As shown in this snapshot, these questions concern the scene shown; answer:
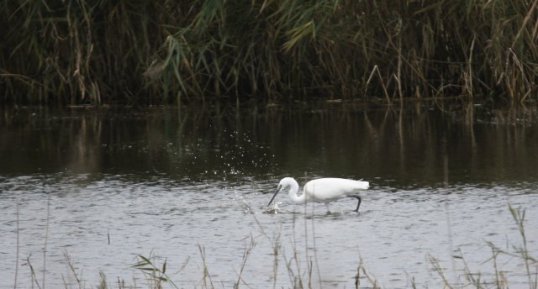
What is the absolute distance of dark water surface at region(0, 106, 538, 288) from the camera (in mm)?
6441

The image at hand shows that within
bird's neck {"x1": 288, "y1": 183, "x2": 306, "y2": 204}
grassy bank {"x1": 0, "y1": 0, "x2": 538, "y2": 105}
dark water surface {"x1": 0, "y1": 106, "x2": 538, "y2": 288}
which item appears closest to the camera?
dark water surface {"x1": 0, "y1": 106, "x2": 538, "y2": 288}

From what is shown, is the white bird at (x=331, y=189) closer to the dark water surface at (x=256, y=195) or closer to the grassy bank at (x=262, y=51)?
the dark water surface at (x=256, y=195)

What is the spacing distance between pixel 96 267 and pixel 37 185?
118 inches

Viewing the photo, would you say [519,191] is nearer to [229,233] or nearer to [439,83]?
[229,233]

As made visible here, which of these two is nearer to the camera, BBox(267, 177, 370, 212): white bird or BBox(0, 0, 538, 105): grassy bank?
Result: BBox(267, 177, 370, 212): white bird

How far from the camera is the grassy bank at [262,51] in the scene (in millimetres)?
13500

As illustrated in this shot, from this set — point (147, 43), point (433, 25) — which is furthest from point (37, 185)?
point (433, 25)

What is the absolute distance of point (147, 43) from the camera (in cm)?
1422

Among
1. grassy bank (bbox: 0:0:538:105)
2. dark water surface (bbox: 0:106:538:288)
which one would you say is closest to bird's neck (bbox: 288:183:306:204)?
dark water surface (bbox: 0:106:538:288)

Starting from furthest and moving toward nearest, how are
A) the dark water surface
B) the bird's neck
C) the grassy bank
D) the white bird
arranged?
the grassy bank
the bird's neck
the white bird
the dark water surface

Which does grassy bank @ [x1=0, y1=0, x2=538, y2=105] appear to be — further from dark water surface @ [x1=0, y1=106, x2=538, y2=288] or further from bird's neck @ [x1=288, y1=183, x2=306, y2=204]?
bird's neck @ [x1=288, y1=183, x2=306, y2=204]

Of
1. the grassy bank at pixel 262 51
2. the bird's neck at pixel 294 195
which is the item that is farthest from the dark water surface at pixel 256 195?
the grassy bank at pixel 262 51

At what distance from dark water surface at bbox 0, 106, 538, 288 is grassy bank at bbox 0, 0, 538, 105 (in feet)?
1.79

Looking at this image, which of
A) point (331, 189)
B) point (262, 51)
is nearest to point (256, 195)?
point (331, 189)
